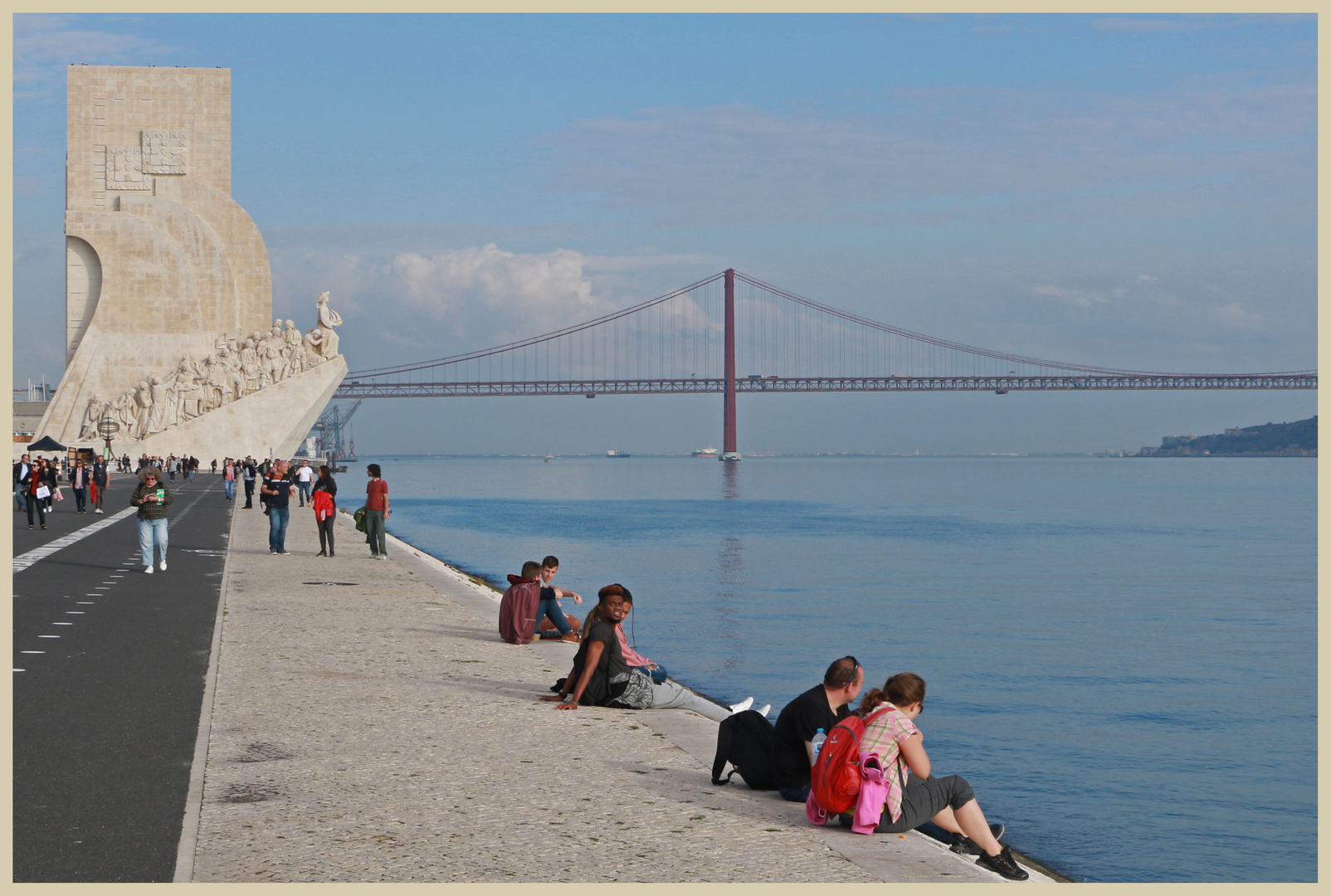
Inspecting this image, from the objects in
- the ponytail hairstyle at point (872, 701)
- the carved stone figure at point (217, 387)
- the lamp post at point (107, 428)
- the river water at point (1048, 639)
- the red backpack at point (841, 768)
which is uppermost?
the carved stone figure at point (217, 387)

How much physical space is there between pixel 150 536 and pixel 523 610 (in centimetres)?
451

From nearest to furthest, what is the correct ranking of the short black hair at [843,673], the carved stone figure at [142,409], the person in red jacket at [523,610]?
1. the short black hair at [843,673]
2. the person in red jacket at [523,610]
3. the carved stone figure at [142,409]

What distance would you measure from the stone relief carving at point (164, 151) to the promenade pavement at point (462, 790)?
4628 cm

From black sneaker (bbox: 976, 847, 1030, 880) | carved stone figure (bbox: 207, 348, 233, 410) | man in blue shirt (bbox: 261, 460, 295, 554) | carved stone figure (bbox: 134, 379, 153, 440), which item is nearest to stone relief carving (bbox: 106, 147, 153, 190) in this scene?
carved stone figure (bbox: 207, 348, 233, 410)

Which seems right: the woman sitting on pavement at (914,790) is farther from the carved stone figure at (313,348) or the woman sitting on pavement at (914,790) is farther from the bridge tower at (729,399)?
the bridge tower at (729,399)

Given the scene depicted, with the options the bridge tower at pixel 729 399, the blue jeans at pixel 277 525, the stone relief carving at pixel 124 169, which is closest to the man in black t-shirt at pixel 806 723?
the blue jeans at pixel 277 525

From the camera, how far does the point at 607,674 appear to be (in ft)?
19.9

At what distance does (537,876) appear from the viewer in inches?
138

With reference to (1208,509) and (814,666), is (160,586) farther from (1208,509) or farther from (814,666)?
(1208,509)

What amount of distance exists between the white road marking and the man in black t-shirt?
859 cm

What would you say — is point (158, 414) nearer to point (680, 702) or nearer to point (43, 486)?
point (43, 486)

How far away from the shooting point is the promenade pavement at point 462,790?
11.9 feet

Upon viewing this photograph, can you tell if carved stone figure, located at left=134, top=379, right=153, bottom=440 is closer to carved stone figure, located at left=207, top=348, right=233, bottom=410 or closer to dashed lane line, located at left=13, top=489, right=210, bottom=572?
carved stone figure, located at left=207, top=348, right=233, bottom=410

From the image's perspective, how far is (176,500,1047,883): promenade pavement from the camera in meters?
3.64
